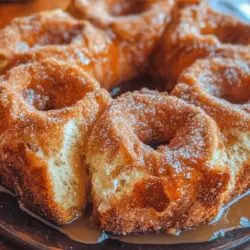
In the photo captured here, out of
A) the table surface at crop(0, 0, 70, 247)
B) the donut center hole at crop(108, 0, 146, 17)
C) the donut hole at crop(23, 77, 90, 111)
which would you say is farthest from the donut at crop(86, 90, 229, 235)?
the table surface at crop(0, 0, 70, 247)

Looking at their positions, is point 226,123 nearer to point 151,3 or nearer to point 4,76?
point 4,76

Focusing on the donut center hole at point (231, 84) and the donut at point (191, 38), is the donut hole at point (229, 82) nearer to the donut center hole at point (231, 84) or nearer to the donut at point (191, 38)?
the donut center hole at point (231, 84)

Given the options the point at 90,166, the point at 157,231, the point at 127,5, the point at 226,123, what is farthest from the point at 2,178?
the point at 127,5

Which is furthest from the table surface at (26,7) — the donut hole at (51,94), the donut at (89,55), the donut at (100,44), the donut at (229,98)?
the donut at (229,98)

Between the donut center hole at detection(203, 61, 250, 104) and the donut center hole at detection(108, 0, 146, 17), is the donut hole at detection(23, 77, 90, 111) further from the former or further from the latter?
the donut center hole at detection(108, 0, 146, 17)

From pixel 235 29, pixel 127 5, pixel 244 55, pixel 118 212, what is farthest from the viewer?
pixel 127 5

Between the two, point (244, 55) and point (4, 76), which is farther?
point (244, 55)
